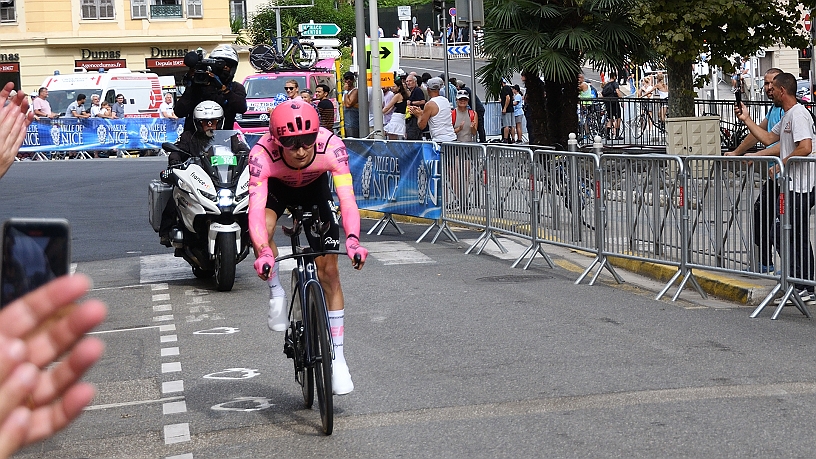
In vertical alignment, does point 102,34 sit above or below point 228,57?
above

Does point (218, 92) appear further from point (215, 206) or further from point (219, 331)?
point (219, 331)

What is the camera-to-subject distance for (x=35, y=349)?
5.39ft

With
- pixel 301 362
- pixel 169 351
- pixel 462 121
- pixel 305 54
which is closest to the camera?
pixel 301 362

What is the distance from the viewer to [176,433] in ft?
21.7

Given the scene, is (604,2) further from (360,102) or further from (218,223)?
(218,223)

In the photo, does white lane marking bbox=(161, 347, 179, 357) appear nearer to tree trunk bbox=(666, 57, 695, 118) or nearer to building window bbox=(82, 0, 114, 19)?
tree trunk bbox=(666, 57, 695, 118)

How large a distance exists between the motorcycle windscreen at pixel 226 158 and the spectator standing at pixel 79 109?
2473cm

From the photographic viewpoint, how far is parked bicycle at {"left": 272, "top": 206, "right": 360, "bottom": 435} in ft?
20.9

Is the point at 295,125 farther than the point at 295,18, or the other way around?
the point at 295,18

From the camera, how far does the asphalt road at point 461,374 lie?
6.26 meters

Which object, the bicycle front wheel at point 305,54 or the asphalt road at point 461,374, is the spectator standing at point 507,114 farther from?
the asphalt road at point 461,374

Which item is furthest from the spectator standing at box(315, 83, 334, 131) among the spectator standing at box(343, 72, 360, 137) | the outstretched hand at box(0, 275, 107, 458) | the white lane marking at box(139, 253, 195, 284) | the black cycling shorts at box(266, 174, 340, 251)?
the outstretched hand at box(0, 275, 107, 458)

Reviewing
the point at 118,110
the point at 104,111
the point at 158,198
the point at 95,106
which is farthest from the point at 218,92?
the point at 118,110

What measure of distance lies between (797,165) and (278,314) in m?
4.70
